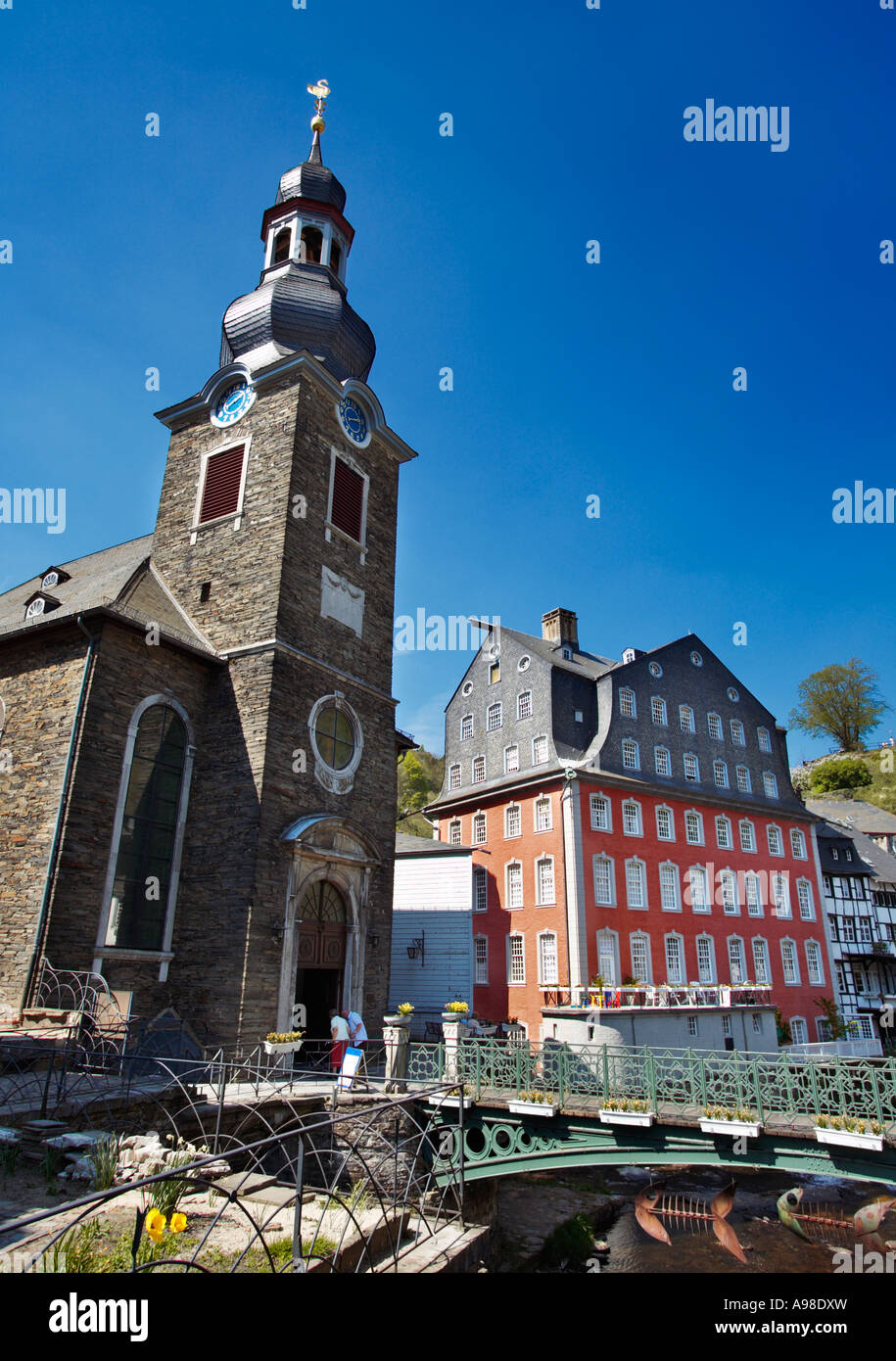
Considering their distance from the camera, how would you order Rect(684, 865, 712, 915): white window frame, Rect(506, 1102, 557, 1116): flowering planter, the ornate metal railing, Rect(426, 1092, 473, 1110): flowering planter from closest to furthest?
the ornate metal railing
Rect(506, 1102, 557, 1116): flowering planter
Rect(426, 1092, 473, 1110): flowering planter
Rect(684, 865, 712, 915): white window frame

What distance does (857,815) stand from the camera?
51.3 metres

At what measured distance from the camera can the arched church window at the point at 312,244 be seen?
23781mm

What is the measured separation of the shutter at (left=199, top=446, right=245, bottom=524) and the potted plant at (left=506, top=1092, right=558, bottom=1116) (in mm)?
14710

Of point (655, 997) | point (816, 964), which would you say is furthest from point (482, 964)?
point (816, 964)

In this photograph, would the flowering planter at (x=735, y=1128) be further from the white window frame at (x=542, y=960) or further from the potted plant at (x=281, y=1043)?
the white window frame at (x=542, y=960)

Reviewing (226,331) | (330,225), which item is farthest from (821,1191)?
(330,225)

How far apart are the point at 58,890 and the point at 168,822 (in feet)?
9.78

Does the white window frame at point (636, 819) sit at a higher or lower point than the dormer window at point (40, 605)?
lower

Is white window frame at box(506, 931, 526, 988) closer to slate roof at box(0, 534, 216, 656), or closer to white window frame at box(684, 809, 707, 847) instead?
white window frame at box(684, 809, 707, 847)

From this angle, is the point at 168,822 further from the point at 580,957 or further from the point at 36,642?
the point at 580,957

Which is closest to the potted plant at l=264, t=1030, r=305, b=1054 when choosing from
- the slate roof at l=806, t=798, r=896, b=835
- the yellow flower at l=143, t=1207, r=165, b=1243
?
the yellow flower at l=143, t=1207, r=165, b=1243

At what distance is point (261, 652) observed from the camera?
59.0 ft

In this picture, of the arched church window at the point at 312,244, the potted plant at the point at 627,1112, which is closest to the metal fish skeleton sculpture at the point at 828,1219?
the potted plant at the point at 627,1112

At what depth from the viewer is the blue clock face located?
2200 centimetres
